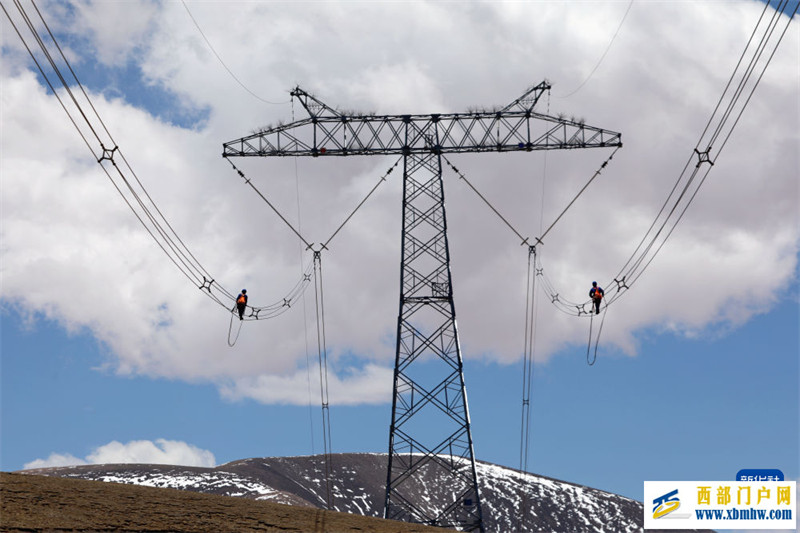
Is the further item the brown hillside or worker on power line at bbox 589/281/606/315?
worker on power line at bbox 589/281/606/315

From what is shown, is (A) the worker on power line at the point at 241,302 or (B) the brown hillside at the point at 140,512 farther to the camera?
(A) the worker on power line at the point at 241,302

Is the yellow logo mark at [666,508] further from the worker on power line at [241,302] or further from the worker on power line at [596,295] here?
the worker on power line at [241,302]

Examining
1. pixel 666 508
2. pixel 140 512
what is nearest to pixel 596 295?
pixel 666 508

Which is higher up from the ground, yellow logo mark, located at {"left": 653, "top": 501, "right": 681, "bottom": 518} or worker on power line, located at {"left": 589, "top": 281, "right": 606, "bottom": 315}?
worker on power line, located at {"left": 589, "top": 281, "right": 606, "bottom": 315}

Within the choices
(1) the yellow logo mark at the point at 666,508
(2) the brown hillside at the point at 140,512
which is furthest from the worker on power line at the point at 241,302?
(1) the yellow logo mark at the point at 666,508

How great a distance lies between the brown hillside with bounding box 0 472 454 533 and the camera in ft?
80.5

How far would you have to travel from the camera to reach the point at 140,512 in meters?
26.4

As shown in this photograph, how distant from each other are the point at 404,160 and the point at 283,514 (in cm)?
2506

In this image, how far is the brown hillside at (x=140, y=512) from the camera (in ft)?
80.5

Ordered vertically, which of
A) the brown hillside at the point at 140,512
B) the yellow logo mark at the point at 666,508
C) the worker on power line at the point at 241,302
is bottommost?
the brown hillside at the point at 140,512

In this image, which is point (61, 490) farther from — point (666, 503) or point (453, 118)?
point (453, 118)

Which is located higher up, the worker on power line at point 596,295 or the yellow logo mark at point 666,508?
the worker on power line at point 596,295

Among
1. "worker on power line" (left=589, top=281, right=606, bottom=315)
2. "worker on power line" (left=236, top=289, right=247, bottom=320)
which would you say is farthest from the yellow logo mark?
"worker on power line" (left=236, top=289, right=247, bottom=320)

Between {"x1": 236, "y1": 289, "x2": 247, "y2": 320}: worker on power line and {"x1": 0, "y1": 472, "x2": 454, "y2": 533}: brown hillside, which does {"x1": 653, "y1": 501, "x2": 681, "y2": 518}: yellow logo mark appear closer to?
{"x1": 0, "y1": 472, "x2": 454, "y2": 533}: brown hillside
